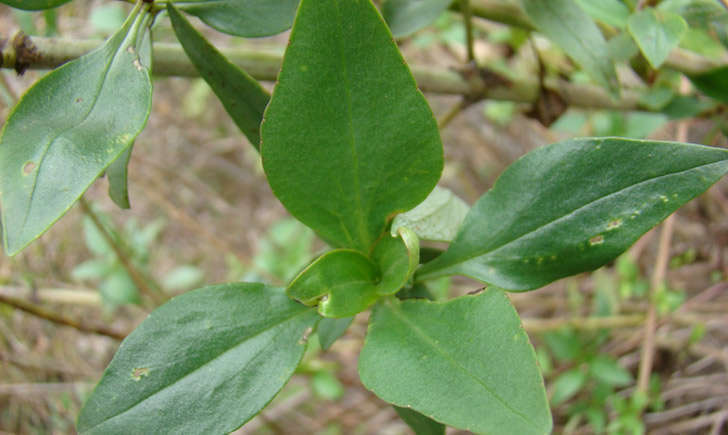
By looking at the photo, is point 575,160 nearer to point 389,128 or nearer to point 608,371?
point 389,128

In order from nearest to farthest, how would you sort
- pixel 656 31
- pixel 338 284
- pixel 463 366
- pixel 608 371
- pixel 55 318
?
pixel 463 366
pixel 338 284
pixel 656 31
pixel 55 318
pixel 608 371

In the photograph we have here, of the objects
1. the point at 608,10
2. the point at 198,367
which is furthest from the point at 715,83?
the point at 198,367

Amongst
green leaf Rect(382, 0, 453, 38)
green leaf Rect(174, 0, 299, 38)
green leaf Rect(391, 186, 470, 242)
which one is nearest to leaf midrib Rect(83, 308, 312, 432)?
green leaf Rect(391, 186, 470, 242)

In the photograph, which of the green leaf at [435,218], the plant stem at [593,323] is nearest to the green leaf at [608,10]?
the green leaf at [435,218]

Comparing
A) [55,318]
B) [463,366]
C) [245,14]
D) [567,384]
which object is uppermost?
[245,14]

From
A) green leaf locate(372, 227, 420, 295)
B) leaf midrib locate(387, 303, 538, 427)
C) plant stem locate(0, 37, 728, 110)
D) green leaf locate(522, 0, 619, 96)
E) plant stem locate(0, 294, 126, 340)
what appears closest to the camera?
leaf midrib locate(387, 303, 538, 427)

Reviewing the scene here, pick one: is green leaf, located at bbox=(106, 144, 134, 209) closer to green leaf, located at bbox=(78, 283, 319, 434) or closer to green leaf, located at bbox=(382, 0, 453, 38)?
green leaf, located at bbox=(78, 283, 319, 434)

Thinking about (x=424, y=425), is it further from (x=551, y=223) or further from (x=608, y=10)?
(x=608, y=10)
